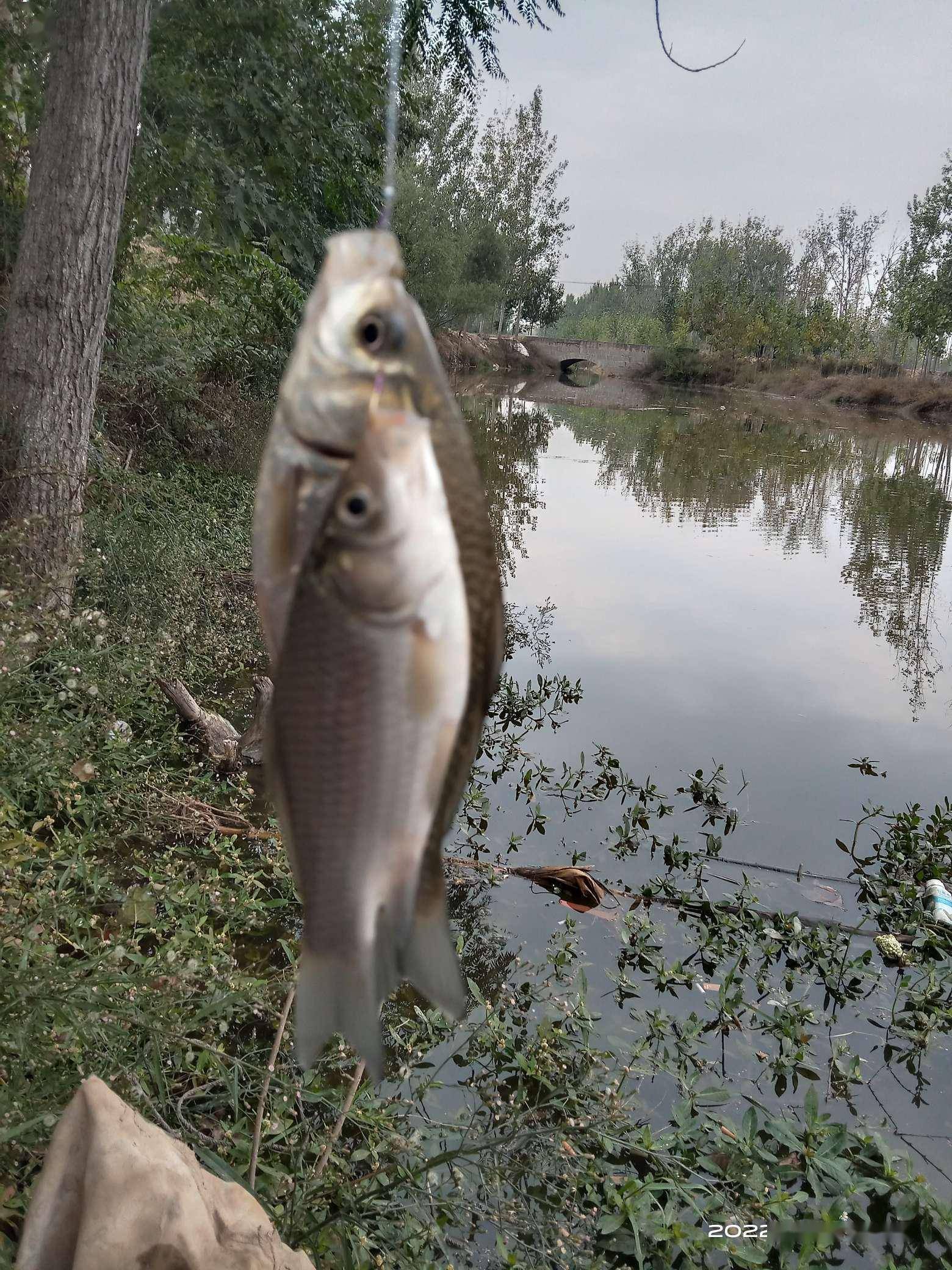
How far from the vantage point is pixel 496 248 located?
39.6 metres

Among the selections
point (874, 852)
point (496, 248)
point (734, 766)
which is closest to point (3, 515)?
point (734, 766)

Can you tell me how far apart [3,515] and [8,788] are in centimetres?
218

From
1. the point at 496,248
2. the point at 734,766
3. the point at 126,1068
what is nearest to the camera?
the point at 126,1068

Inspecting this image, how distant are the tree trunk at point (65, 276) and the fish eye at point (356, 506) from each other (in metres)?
3.98

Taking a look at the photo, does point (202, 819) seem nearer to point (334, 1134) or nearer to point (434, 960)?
point (334, 1134)

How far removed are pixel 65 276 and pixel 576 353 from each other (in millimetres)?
55479

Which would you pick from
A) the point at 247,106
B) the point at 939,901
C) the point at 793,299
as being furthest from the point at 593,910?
the point at 793,299

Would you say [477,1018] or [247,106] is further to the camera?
[247,106]

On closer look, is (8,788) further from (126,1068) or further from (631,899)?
(631,899)

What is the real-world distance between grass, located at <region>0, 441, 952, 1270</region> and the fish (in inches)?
75.9

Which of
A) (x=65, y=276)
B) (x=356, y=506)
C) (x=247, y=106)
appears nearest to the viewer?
(x=356, y=506)

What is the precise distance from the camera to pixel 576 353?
2277 inches

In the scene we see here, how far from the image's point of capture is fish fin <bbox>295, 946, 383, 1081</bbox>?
0.62 meters

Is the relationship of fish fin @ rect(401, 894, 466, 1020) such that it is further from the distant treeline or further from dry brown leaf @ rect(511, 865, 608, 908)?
the distant treeline
